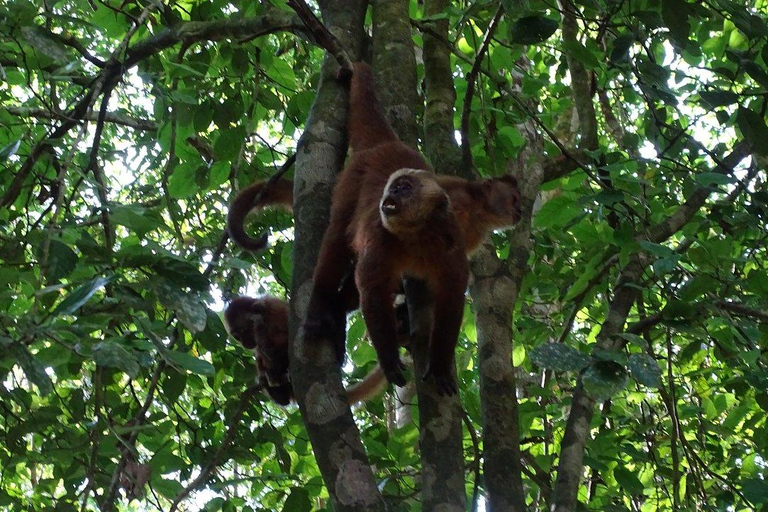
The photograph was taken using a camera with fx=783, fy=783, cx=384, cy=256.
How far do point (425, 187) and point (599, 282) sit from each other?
1494 mm

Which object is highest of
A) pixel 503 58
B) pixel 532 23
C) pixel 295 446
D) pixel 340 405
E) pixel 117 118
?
pixel 503 58

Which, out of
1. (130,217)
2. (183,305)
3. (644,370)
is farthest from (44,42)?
(644,370)

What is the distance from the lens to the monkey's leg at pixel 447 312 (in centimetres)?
354

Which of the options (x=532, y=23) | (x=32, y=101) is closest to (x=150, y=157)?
(x=32, y=101)

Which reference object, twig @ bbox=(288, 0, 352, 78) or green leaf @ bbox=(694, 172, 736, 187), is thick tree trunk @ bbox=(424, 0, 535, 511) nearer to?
twig @ bbox=(288, 0, 352, 78)

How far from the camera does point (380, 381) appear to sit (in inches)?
200

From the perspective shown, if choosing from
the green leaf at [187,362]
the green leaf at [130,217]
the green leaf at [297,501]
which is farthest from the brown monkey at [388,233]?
the green leaf at [187,362]

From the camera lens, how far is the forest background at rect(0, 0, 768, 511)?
2809mm

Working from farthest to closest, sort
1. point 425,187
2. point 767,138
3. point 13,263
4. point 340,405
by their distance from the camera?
point 425,187 → point 13,263 → point 767,138 → point 340,405

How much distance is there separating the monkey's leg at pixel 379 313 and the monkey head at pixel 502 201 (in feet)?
2.91

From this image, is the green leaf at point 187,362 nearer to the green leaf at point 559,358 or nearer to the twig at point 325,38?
the green leaf at point 559,358

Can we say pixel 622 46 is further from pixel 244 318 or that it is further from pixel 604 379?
pixel 244 318

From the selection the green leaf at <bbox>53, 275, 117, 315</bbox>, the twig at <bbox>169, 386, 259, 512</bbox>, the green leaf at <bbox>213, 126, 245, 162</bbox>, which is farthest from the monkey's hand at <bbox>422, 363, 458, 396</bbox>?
the green leaf at <bbox>213, 126, 245, 162</bbox>

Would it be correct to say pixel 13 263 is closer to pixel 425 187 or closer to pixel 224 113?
pixel 224 113
